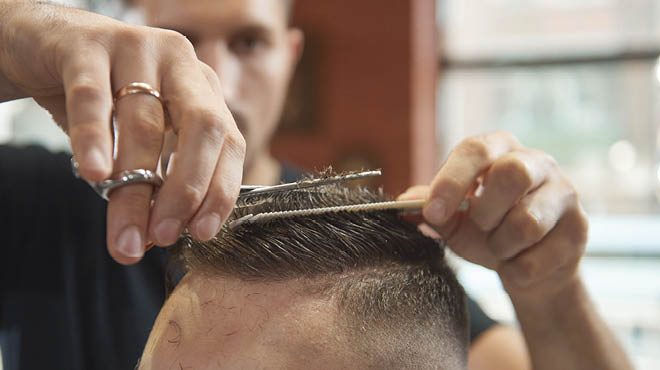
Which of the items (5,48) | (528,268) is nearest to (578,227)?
(528,268)

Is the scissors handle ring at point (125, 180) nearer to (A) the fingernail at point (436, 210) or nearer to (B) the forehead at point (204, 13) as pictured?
(A) the fingernail at point (436, 210)

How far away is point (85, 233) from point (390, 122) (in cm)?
282

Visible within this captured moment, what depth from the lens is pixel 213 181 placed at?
0.62 meters

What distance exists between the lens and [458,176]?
95 centimetres

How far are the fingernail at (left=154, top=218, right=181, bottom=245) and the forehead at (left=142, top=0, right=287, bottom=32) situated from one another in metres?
1.03

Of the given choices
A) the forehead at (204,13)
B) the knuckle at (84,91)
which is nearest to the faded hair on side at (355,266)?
the knuckle at (84,91)

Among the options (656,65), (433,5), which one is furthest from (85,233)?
(656,65)

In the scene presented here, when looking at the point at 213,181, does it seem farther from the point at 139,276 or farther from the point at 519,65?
the point at 519,65

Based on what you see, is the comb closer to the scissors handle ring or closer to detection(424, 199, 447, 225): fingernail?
detection(424, 199, 447, 225): fingernail

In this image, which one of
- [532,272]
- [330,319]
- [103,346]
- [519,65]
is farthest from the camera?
[519,65]

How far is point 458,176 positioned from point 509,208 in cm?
12

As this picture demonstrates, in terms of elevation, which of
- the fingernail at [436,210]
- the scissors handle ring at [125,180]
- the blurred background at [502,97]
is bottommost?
the blurred background at [502,97]

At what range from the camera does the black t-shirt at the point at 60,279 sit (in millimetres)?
1491

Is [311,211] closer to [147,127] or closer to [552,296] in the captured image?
[147,127]
